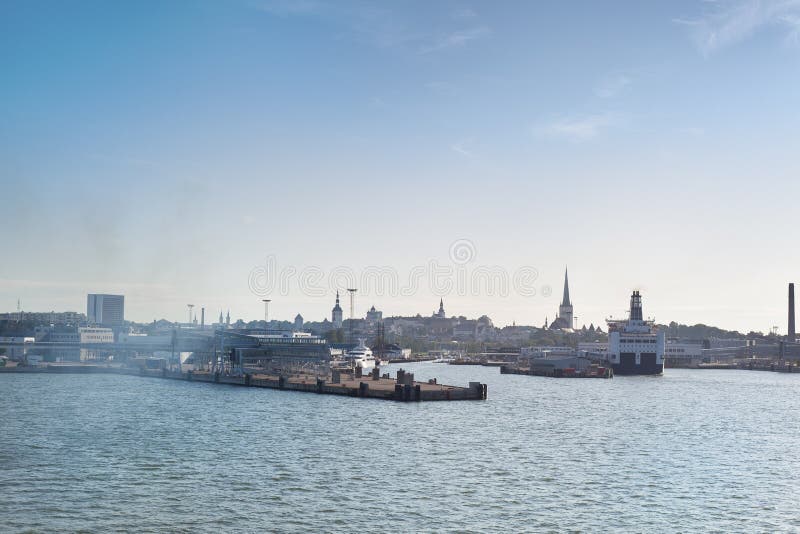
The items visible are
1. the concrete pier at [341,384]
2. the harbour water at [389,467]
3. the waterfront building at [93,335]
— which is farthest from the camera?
the waterfront building at [93,335]

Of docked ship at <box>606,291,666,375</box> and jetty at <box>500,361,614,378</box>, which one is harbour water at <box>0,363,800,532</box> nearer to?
jetty at <box>500,361,614,378</box>

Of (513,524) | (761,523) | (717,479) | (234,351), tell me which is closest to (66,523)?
(513,524)

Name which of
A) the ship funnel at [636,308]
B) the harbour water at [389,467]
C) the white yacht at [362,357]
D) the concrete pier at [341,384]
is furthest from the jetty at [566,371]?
the harbour water at [389,467]

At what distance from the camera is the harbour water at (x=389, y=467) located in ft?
100

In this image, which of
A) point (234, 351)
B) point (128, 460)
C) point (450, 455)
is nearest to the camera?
point (128, 460)

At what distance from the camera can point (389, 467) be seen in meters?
40.7

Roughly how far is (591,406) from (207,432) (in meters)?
41.2

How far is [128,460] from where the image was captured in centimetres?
4153

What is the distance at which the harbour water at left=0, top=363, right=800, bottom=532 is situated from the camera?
30.5m

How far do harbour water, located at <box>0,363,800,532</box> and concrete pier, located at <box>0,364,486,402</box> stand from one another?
5683 mm

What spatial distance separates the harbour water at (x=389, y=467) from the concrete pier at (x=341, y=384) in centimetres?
568

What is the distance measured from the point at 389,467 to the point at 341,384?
176 feet

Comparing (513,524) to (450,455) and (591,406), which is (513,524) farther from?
(591,406)

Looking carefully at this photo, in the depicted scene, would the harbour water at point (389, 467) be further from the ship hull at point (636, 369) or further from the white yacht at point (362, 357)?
the white yacht at point (362, 357)
